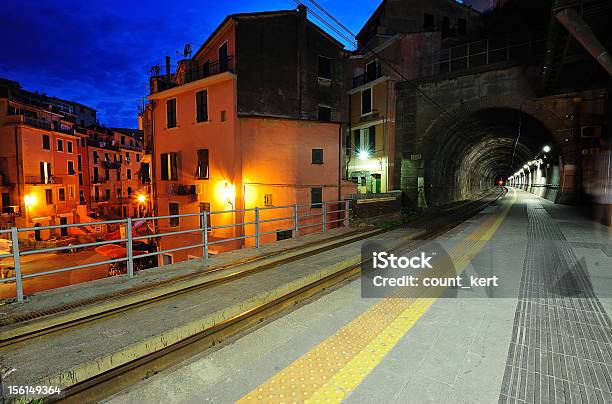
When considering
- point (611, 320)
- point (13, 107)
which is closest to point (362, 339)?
point (611, 320)

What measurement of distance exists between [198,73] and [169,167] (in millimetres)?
7582

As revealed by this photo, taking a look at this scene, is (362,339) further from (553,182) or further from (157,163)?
(553,182)

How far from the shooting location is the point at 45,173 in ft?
111

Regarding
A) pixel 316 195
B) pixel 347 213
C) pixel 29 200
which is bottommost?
pixel 29 200

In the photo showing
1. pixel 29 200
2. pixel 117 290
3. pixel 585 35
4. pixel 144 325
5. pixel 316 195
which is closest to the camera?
pixel 144 325

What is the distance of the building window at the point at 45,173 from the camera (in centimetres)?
3328

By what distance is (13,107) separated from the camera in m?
31.5

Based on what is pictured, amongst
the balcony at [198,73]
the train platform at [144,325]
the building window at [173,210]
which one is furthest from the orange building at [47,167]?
the train platform at [144,325]

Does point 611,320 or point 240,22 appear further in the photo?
point 240,22

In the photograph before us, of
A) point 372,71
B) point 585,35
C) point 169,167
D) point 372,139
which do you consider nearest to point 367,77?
point 372,71

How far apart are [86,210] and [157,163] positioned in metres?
27.5

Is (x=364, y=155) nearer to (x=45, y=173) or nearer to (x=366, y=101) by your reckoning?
(x=366, y=101)

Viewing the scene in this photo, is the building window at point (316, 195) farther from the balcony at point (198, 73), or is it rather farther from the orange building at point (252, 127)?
the balcony at point (198, 73)

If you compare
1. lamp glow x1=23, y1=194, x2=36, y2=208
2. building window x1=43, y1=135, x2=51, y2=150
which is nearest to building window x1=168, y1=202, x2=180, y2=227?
lamp glow x1=23, y1=194, x2=36, y2=208
